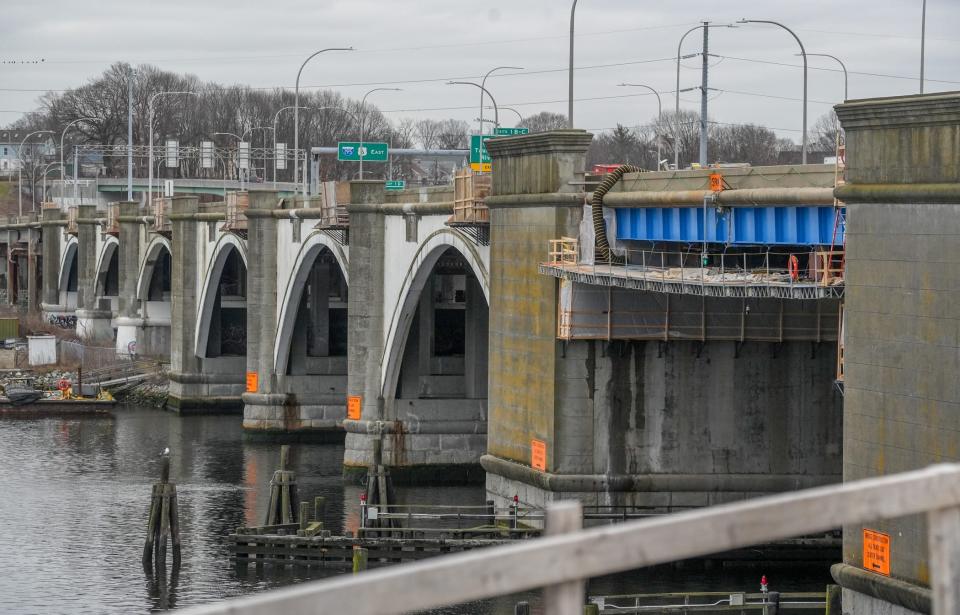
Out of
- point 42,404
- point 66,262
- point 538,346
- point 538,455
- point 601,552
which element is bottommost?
point 42,404

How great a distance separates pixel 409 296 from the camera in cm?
5291

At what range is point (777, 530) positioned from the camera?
4.56 metres

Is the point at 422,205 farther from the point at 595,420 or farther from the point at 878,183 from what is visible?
the point at 878,183

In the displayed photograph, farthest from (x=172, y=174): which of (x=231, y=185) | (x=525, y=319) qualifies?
(x=525, y=319)

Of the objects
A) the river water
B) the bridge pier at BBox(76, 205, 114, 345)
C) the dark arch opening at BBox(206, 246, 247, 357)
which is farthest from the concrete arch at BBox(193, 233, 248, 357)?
the bridge pier at BBox(76, 205, 114, 345)

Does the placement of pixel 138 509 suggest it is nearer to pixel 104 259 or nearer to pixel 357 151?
pixel 357 151

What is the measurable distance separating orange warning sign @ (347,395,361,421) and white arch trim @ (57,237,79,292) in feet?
196

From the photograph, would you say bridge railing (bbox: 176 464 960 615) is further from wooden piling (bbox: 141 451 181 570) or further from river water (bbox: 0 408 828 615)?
wooden piling (bbox: 141 451 181 570)

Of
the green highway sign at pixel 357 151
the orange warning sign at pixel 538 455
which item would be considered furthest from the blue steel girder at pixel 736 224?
the green highway sign at pixel 357 151

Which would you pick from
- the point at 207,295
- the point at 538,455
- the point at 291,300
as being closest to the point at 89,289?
the point at 207,295

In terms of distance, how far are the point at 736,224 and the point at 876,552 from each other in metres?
9.15

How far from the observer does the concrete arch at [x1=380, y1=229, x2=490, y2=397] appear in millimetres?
48688

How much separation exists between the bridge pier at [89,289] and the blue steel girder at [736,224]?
71.8 metres

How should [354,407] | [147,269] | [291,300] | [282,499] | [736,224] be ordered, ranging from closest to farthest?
[736,224] → [282,499] → [354,407] → [291,300] → [147,269]
